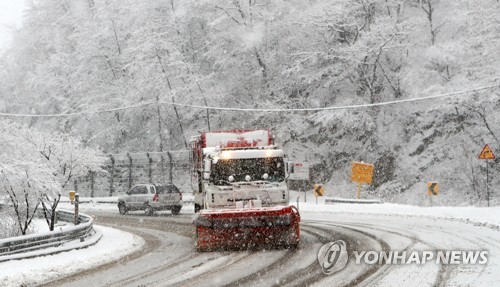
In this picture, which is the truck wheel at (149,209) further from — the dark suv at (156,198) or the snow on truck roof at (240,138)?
the snow on truck roof at (240,138)

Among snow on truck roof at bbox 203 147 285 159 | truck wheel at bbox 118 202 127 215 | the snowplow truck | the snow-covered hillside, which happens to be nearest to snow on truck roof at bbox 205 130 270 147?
the snowplow truck

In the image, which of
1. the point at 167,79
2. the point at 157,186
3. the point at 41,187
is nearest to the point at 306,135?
the point at 167,79

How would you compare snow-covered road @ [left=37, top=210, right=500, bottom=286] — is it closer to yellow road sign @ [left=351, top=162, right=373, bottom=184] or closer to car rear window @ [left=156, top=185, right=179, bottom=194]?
yellow road sign @ [left=351, top=162, right=373, bottom=184]

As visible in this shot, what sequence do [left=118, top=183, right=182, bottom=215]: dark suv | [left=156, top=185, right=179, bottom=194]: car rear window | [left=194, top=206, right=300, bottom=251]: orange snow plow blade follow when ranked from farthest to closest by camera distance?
[left=156, top=185, right=179, bottom=194]: car rear window → [left=118, top=183, right=182, bottom=215]: dark suv → [left=194, top=206, right=300, bottom=251]: orange snow plow blade

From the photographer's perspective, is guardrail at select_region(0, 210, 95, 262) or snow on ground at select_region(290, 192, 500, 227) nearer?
guardrail at select_region(0, 210, 95, 262)

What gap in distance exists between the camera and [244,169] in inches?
629

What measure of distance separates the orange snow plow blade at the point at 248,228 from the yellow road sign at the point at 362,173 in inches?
618

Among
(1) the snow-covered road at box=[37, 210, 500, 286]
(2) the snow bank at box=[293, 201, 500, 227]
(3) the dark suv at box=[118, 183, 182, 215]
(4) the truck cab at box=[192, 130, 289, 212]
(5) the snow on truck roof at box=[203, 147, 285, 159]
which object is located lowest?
(1) the snow-covered road at box=[37, 210, 500, 286]

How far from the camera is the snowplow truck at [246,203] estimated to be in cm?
1482

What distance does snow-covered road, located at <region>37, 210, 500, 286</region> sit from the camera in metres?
10.3

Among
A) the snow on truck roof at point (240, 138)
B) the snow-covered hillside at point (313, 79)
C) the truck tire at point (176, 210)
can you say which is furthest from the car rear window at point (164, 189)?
the snow on truck roof at point (240, 138)

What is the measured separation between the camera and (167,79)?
45406 mm

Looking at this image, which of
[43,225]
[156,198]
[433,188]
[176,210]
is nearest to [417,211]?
[433,188]

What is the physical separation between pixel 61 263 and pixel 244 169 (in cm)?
522
